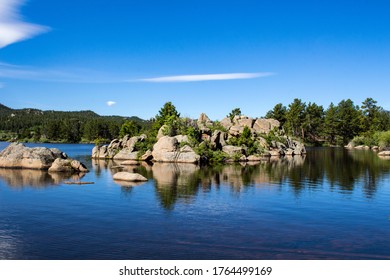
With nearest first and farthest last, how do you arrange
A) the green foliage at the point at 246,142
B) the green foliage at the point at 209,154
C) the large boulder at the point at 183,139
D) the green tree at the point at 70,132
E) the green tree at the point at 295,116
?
the green foliage at the point at 209,154
the large boulder at the point at 183,139
the green foliage at the point at 246,142
the green tree at the point at 295,116
the green tree at the point at 70,132

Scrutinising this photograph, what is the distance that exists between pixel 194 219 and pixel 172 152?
47846 mm

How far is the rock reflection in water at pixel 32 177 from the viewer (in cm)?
4331

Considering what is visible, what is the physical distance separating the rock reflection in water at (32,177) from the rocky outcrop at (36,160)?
1.32 m

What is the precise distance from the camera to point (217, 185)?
44.5 meters

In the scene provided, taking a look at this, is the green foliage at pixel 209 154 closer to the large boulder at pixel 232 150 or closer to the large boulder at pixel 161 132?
the large boulder at pixel 232 150

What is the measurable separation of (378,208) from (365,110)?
491 feet

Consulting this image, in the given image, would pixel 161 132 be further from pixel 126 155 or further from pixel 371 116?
pixel 371 116

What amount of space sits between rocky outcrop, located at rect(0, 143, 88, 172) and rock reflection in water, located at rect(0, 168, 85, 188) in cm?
132

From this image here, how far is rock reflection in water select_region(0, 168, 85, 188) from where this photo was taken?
43.3 meters

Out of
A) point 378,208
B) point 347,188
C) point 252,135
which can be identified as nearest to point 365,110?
point 252,135

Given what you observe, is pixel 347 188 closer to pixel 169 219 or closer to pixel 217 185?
pixel 217 185

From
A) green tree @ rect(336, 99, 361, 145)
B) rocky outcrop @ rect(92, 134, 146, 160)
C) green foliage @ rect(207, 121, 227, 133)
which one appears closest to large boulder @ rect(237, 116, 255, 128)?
green foliage @ rect(207, 121, 227, 133)

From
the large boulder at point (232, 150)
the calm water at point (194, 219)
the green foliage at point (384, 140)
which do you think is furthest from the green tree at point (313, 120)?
the calm water at point (194, 219)

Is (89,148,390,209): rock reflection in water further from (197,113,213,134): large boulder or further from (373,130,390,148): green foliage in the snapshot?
(373,130,390,148): green foliage
